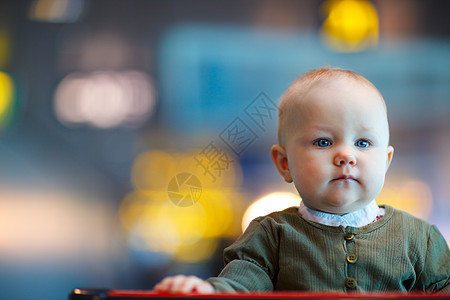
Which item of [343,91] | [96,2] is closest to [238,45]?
[96,2]

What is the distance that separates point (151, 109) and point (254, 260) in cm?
231

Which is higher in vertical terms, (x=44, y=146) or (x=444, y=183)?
(x=44, y=146)

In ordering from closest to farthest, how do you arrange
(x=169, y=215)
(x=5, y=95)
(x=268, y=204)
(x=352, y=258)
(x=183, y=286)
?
(x=183, y=286) < (x=352, y=258) < (x=268, y=204) < (x=169, y=215) < (x=5, y=95)

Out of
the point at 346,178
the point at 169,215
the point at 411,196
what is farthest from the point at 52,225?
the point at 346,178

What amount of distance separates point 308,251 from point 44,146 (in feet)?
8.01

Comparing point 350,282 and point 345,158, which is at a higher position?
point 345,158

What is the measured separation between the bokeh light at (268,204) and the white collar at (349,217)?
1.61 metres

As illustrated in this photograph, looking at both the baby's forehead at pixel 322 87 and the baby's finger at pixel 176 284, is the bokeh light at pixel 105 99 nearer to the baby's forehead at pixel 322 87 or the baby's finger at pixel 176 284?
the baby's forehead at pixel 322 87

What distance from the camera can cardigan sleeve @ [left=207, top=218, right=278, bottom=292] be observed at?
64 cm

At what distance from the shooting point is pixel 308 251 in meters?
0.66

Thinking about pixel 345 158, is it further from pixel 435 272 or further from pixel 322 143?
pixel 435 272

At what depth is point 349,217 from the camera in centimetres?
69

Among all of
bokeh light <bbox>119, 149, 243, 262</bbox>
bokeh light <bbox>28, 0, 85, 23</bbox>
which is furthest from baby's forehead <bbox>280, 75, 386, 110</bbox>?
bokeh light <bbox>28, 0, 85, 23</bbox>

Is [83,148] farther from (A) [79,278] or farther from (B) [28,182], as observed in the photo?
(A) [79,278]
